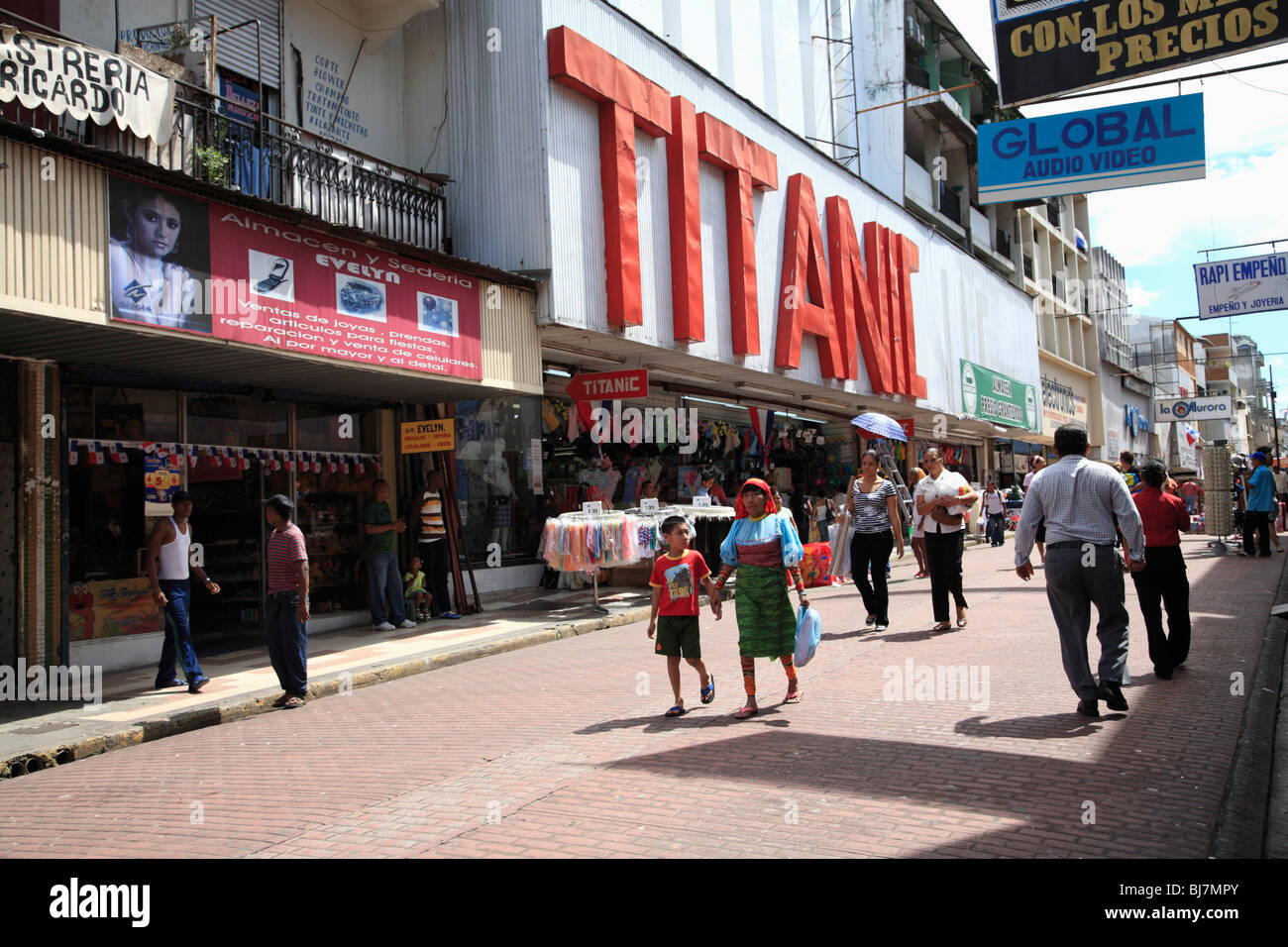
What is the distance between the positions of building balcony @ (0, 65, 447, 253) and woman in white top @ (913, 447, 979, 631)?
22.2ft

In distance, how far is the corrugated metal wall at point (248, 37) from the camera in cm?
1242

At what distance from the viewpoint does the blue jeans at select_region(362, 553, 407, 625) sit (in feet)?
43.7

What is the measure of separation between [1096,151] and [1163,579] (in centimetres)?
424

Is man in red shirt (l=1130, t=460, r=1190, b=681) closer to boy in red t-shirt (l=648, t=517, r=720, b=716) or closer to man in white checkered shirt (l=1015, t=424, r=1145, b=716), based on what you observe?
man in white checkered shirt (l=1015, t=424, r=1145, b=716)

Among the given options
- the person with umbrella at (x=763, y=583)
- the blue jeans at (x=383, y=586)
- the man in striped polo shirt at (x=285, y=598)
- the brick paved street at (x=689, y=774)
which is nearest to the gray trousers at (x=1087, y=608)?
the brick paved street at (x=689, y=774)

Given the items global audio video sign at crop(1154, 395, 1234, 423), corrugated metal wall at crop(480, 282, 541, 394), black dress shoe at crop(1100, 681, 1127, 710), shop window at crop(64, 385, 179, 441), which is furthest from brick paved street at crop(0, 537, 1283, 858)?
global audio video sign at crop(1154, 395, 1234, 423)

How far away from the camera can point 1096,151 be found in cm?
961

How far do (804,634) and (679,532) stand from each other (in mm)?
1198

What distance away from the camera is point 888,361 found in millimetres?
24047

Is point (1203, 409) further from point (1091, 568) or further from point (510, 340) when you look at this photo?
point (1091, 568)

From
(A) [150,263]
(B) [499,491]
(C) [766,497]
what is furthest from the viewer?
(B) [499,491]

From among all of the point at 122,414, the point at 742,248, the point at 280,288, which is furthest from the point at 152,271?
the point at 742,248

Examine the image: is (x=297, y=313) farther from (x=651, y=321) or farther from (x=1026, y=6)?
(x=1026, y=6)
